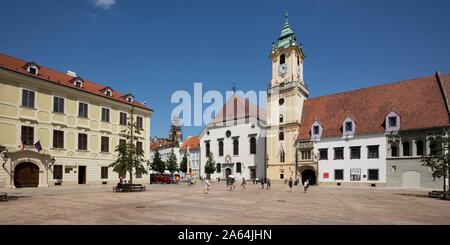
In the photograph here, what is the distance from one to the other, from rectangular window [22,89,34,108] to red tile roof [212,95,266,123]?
3847 cm

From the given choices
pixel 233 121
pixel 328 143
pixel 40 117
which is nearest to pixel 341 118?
pixel 328 143

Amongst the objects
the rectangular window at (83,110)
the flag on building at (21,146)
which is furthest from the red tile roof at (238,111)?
the flag on building at (21,146)

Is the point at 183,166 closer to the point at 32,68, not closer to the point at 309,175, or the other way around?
the point at 309,175

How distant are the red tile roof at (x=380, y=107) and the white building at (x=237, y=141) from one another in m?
10.6

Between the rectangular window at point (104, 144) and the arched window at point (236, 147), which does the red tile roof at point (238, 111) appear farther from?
the rectangular window at point (104, 144)

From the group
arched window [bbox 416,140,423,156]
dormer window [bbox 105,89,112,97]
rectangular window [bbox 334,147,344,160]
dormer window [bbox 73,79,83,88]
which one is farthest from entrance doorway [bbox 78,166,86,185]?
Answer: arched window [bbox 416,140,423,156]

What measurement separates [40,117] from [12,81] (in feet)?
14.0

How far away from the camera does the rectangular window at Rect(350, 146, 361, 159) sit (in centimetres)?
4438

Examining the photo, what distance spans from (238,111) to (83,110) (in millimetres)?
34226

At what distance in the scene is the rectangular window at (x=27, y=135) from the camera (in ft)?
104
